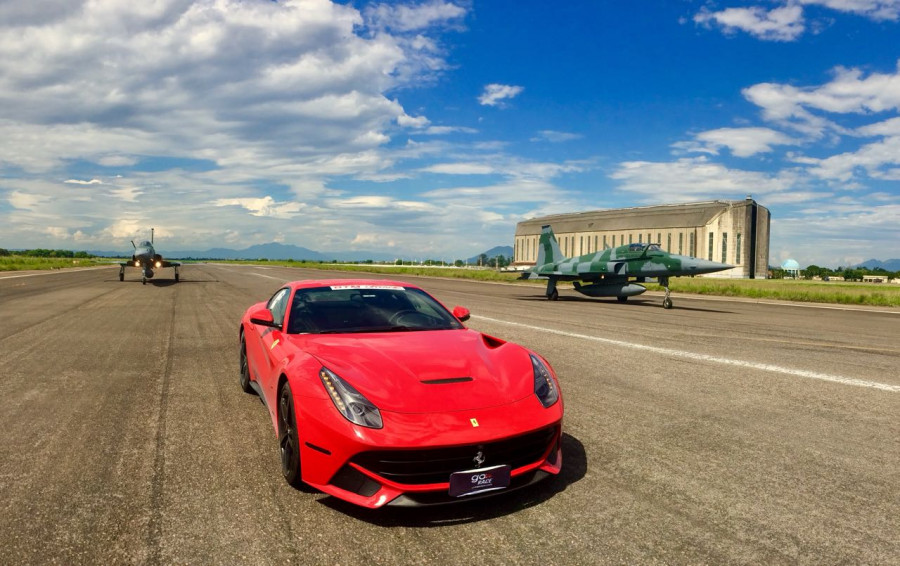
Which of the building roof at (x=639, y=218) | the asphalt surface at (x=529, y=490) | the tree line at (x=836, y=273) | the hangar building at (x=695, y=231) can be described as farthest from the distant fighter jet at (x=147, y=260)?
the tree line at (x=836, y=273)

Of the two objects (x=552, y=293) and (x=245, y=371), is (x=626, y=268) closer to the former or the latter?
(x=552, y=293)

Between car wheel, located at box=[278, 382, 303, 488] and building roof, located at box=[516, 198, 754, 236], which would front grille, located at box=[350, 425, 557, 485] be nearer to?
car wheel, located at box=[278, 382, 303, 488]

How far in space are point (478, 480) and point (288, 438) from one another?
4.68ft

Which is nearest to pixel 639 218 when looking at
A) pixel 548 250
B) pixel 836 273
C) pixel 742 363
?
pixel 836 273

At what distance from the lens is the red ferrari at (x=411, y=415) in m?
3.29

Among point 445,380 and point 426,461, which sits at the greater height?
point 445,380

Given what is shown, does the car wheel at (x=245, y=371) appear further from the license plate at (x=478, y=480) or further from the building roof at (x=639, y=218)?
the building roof at (x=639, y=218)

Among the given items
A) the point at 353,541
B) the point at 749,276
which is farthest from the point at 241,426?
the point at 749,276

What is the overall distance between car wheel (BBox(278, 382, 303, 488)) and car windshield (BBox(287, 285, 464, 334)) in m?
0.91

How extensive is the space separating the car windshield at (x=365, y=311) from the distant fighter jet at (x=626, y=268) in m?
18.0

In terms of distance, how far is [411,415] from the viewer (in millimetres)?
3400

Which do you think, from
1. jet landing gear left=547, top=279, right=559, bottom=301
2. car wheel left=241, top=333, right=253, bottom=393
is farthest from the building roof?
car wheel left=241, top=333, right=253, bottom=393

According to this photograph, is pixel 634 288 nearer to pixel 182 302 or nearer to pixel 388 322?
pixel 182 302

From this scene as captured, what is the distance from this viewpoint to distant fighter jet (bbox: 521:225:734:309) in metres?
23.6
